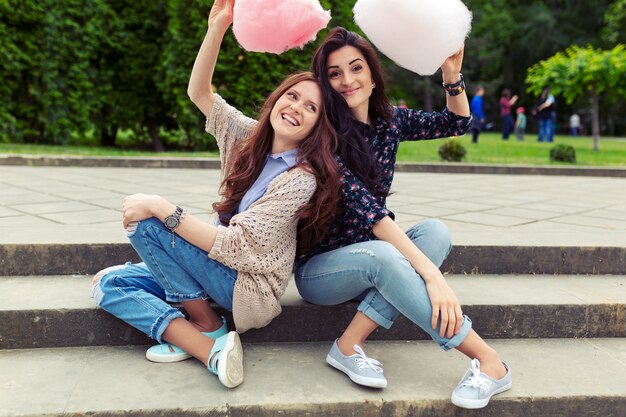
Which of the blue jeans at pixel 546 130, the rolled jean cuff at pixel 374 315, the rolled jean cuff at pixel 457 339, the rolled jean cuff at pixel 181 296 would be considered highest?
the rolled jean cuff at pixel 181 296

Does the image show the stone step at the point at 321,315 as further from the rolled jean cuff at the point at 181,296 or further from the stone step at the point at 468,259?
the rolled jean cuff at the point at 181,296

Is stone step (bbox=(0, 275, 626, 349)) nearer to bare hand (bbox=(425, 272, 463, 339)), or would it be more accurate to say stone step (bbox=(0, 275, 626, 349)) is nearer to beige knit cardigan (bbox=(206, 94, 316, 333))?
beige knit cardigan (bbox=(206, 94, 316, 333))

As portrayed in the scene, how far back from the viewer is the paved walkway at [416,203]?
3148 mm

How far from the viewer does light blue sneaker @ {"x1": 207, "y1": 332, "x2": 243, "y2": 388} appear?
197 cm

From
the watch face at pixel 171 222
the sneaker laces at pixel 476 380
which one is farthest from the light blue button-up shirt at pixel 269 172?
the sneaker laces at pixel 476 380

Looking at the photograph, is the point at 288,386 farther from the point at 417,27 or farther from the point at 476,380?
the point at 417,27

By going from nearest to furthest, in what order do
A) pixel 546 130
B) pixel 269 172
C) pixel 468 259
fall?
1. pixel 269 172
2. pixel 468 259
3. pixel 546 130

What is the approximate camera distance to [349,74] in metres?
2.27

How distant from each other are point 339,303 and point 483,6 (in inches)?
1268

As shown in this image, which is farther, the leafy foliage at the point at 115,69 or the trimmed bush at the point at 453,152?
the trimmed bush at the point at 453,152

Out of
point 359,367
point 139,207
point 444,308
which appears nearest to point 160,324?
point 139,207

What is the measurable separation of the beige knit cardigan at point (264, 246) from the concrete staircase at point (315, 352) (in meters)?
0.23

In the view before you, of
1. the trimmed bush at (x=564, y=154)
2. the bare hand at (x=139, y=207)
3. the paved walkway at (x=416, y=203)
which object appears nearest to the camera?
the bare hand at (x=139, y=207)

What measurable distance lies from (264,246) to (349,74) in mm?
763
